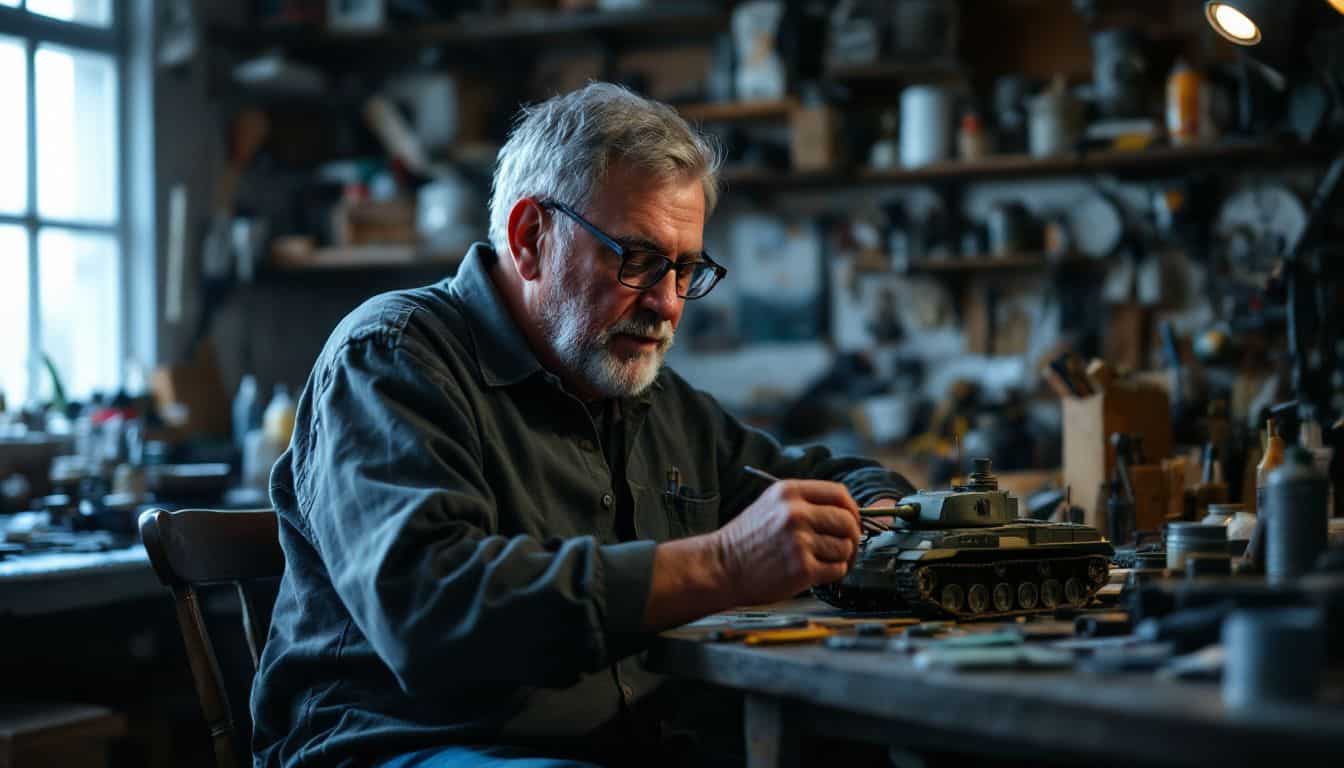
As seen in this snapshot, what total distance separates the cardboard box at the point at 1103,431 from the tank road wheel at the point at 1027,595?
0.78m

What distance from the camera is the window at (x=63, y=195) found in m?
4.70

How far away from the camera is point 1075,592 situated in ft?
6.24

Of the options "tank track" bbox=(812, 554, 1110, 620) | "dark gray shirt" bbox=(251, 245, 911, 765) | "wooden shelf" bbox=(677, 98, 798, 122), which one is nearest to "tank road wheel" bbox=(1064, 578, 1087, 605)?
"tank track" bbox=(812, 554, 1110, 620)

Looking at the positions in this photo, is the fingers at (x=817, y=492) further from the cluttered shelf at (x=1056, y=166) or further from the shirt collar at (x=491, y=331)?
the cluttered shelf at (x=1056, y=166)

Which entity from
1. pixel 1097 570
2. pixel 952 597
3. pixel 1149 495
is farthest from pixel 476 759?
pixel 1149 495

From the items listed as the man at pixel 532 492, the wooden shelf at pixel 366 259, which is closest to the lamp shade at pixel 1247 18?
the man at pixel 532 492

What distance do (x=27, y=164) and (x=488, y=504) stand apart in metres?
3.69

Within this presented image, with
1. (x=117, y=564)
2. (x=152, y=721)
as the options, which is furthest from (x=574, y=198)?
(x=152, y=721)

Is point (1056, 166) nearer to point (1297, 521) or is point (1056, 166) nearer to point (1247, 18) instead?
point (1247, 18)

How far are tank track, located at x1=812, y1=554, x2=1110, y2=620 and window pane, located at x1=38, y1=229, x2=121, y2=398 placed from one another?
374 centimetres

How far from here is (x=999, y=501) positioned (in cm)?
190

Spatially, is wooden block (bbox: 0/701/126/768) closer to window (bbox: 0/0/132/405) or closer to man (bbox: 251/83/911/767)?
man (bbox: 251/83/911/767)

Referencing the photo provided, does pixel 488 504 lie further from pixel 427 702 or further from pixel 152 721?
pixel 152 721

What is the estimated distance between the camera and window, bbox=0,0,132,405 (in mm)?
4695
